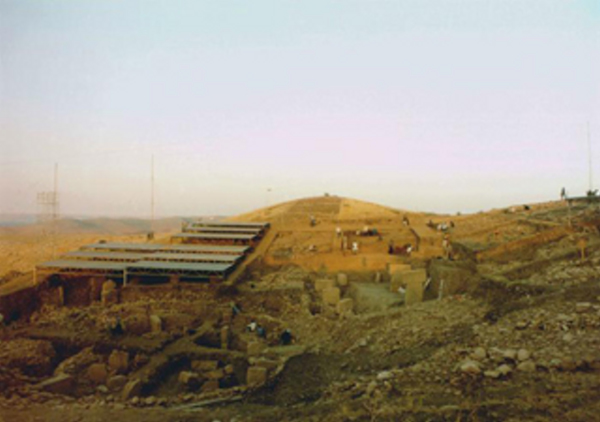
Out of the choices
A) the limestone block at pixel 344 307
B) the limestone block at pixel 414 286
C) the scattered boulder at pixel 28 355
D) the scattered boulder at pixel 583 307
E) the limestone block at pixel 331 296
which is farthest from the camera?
the limestone block at pixel 331 296

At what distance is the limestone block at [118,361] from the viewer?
11651 mm

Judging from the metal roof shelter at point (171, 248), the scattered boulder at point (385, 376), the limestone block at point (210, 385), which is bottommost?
the limestone block at point (210, 385)

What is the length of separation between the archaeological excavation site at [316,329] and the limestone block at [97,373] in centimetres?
6

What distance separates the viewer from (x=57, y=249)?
89.8 ft

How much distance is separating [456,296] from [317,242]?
44.8ft

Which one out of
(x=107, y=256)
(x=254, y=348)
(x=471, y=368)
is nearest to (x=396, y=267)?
(x=254, y=348)

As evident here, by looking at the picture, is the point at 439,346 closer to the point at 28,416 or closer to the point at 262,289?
the point at 28,416

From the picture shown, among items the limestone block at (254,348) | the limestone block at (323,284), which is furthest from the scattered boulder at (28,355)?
the limestone block at (323,284)

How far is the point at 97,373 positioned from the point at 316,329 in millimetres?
5786

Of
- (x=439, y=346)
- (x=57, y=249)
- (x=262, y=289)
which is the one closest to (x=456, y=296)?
(x=439, y=346)

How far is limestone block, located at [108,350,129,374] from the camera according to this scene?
1165 centimetres

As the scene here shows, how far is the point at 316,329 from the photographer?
12797 mm

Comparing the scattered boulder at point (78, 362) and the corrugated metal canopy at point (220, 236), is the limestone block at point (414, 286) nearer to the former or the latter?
the scattered boulder at point (78, 362)

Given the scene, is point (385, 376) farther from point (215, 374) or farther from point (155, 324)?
point (155, 324)
